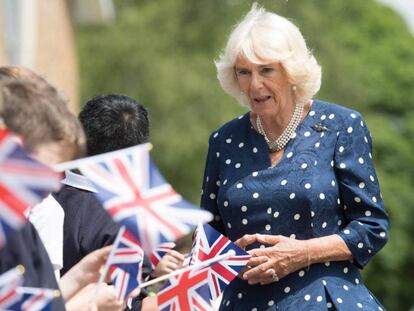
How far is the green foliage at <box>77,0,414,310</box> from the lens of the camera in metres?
28.4

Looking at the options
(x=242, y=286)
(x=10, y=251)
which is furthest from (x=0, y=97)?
(x=242, y=286)

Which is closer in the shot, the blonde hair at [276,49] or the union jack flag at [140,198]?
the union jack flag at [140,198]

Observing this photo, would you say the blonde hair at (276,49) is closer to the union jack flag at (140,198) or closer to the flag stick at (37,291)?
the union jack flag at (140,198)

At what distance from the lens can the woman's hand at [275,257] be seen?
16.3 feet

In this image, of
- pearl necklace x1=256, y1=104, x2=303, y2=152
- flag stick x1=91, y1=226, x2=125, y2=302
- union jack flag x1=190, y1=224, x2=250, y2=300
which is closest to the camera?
flag stick x1=91, y1=226, x2=125, y2=302

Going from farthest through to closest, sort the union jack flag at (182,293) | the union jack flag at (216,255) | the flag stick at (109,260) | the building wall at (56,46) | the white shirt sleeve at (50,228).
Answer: the building wall at (56,46)
the union jack flag at (216,255)
the union jack flag at (182,293)
the white shirt sleeve at (50,228)
the flag stick at (109,260)

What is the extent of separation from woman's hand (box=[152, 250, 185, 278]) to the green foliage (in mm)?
19541

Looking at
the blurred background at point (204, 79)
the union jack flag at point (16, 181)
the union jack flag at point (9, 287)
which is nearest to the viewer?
the union jack flag at point (16, 181)

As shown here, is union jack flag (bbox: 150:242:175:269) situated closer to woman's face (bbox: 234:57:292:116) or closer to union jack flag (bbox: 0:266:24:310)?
woman's face (bbox: 234:57:292:116)

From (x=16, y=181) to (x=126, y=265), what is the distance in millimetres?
782

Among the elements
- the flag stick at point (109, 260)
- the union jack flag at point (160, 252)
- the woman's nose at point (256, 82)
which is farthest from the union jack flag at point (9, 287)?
the woman's nose at point (256, 82)

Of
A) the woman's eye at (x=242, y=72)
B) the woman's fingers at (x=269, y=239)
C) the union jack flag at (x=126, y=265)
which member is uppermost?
the woman's eye at (x=242, y=72)

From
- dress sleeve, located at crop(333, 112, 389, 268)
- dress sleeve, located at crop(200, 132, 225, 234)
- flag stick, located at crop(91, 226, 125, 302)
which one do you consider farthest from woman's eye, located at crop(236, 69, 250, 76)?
flag stick, located at crop(91, 226, 125, 302)

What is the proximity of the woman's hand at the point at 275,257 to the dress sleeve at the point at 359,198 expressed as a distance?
21cm
